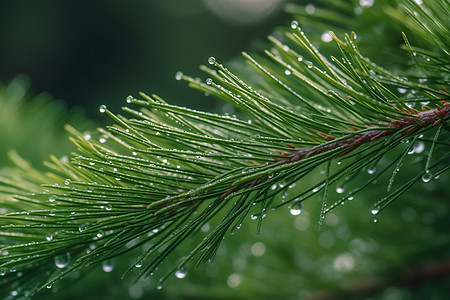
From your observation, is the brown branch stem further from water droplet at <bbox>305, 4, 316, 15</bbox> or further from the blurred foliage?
the blurred foliage

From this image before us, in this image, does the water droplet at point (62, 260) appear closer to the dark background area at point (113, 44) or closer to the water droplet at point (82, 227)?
the water droplet at point (82, 227)

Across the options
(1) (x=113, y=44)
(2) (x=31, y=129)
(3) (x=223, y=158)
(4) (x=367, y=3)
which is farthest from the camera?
(1) (x=113, y=44)

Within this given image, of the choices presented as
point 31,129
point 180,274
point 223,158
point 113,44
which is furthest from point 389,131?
point 113,44

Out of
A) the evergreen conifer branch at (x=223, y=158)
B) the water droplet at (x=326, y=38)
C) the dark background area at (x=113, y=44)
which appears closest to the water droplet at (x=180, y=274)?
the evergreen conifer branch at (x=223, y=158)

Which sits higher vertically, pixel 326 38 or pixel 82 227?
pixel 326 38

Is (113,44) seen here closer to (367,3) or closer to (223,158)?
(367,3)

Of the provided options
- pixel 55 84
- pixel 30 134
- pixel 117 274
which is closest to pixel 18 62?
pixel 55 84

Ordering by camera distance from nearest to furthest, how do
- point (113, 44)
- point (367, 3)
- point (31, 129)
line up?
point (367, 3) < point (31, 129) < point (113, 44)

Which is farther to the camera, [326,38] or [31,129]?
[31,129]
